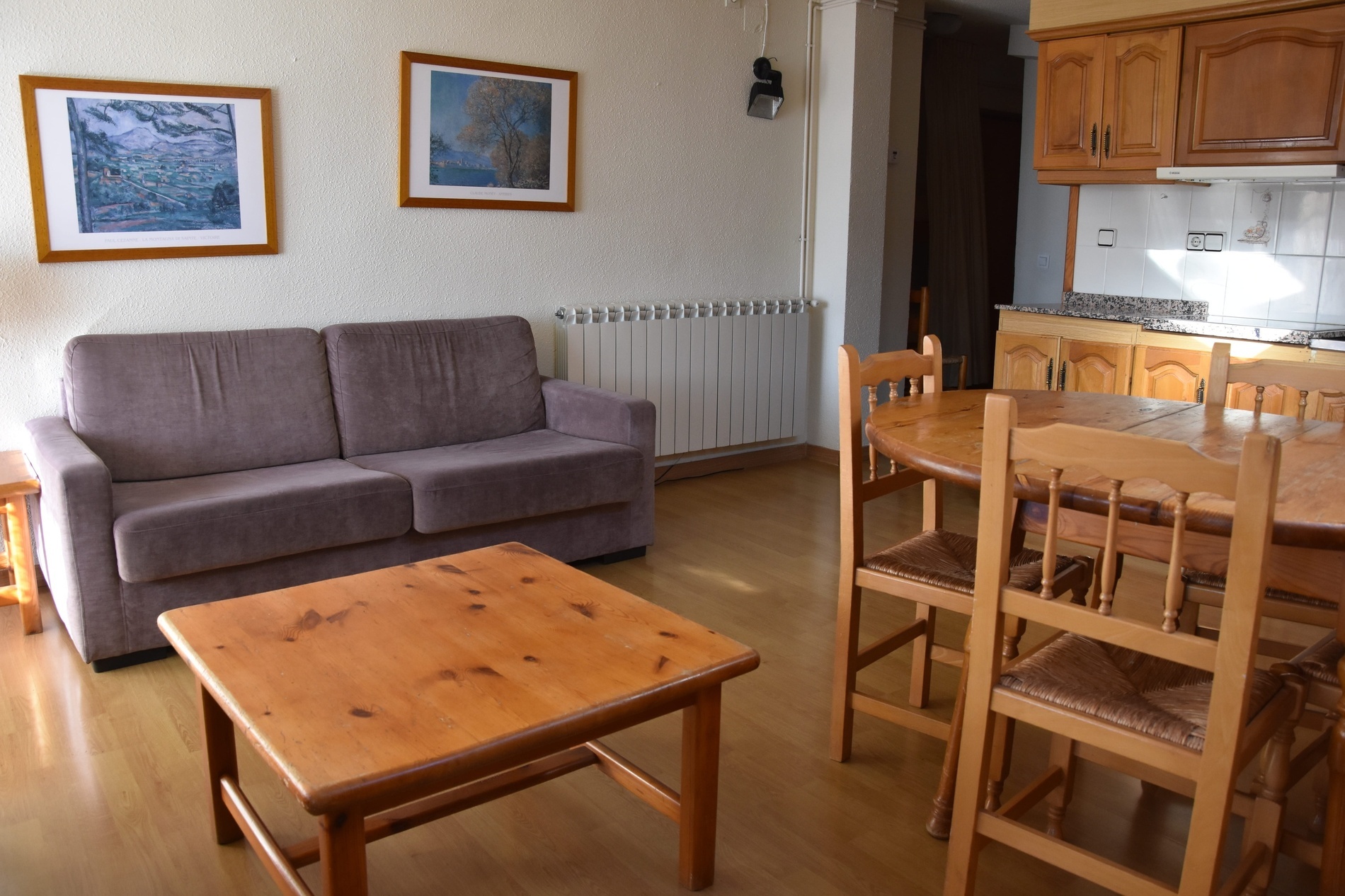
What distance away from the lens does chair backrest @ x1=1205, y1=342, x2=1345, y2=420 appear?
91.0 inches

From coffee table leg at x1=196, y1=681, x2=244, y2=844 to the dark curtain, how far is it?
5.40 meters

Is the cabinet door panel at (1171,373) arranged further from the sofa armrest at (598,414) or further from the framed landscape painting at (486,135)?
the framed landscape painting at (486,135)

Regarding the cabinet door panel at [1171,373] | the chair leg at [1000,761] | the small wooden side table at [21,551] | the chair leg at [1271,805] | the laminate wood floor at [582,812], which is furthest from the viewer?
the cabinet door panel at [1171,373]

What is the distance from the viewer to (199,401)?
3299mm

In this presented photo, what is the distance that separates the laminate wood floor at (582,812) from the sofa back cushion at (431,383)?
3.53 feet

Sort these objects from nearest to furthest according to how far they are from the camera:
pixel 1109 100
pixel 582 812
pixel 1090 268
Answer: pixel 582 812 → pixel 1109 100 → pixel 1090 268

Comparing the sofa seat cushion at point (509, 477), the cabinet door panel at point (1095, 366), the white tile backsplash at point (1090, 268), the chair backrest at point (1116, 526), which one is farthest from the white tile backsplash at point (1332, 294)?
the chair backrest at point (1116, 526)

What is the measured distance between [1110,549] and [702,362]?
3.38 meters

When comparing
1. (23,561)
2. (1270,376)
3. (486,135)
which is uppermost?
(486,135)

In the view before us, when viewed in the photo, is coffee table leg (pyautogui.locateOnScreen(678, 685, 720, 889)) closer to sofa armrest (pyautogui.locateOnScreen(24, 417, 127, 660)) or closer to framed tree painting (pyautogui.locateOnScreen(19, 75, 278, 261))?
sofa armrest (pyautogui.locateOnScreen(24, 417, 127, 660))

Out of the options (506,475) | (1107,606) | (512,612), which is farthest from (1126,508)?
(506,475)

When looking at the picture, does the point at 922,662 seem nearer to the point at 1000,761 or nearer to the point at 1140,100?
the point at 1000,761

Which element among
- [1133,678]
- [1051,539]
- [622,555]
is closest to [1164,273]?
[622,555]

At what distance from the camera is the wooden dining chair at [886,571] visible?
2152mm
